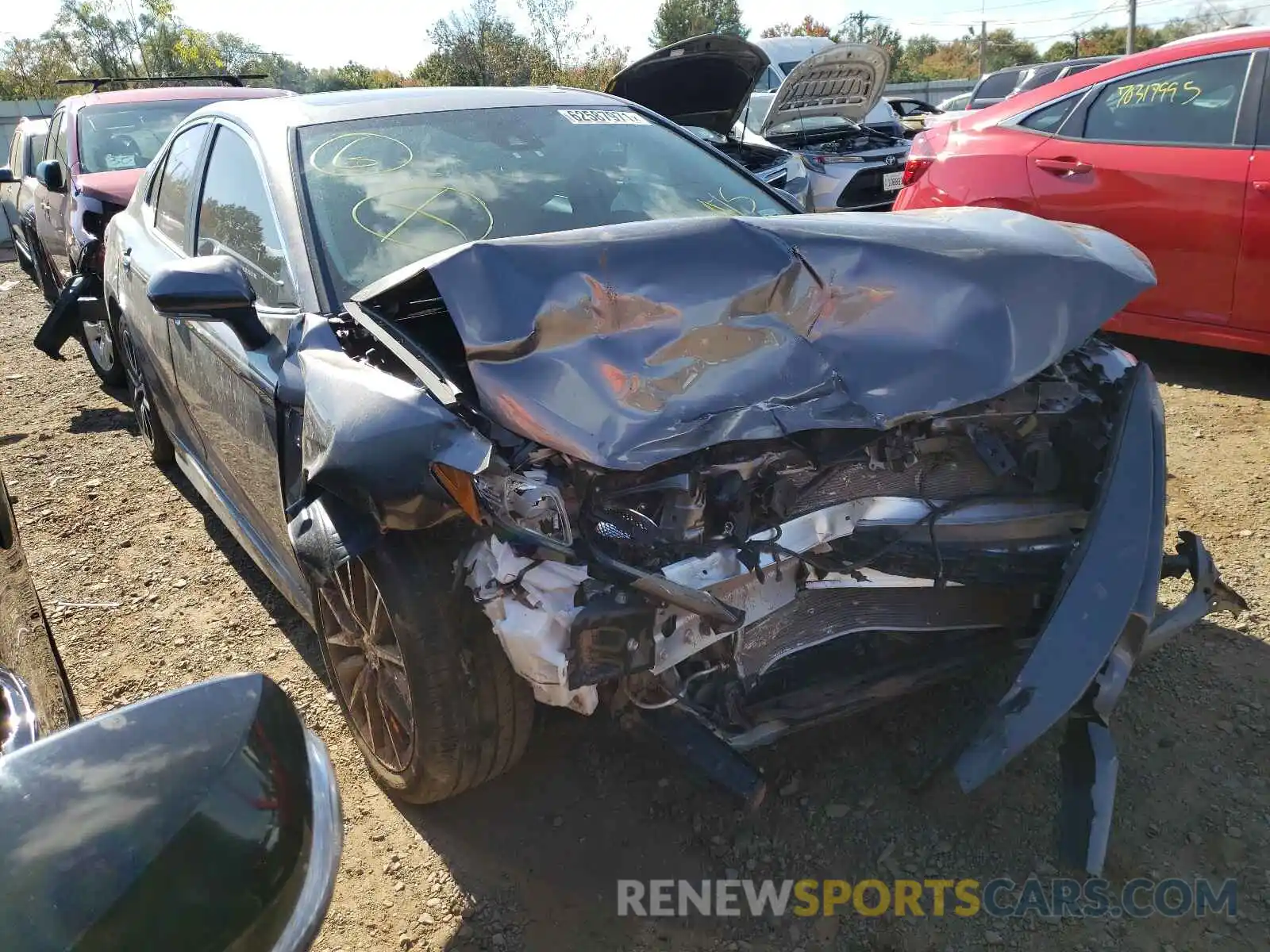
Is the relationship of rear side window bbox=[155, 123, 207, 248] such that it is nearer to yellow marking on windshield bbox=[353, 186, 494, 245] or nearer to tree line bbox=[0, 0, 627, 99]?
yellow marking on windshield bbox=[353, 186, 494, 245]

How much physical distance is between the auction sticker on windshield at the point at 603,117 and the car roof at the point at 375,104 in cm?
5

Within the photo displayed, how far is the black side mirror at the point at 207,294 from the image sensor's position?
96.3 inches

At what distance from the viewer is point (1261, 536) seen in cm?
330

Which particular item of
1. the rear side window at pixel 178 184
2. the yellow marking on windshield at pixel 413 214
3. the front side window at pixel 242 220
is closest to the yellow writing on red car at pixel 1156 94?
the yellow marking on windshield at pixel 413 214

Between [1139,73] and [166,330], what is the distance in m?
4.67

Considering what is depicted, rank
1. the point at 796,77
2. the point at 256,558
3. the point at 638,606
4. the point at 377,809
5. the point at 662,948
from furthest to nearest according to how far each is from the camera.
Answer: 1. the point at 796,77
2. the point at 256,558
3. the point at 377,809
4. the point at 662,948
5. the point at 638,606

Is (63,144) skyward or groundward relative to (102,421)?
skyward

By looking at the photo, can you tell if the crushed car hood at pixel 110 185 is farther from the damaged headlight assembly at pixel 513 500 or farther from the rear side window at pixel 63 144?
the damaged headlight assembly at pixel 513 500

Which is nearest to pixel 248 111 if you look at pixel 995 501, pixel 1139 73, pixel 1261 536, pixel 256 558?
pixel 256 558

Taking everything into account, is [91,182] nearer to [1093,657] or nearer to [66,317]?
[66,317]

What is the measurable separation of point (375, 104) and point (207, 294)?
1042 millimetres

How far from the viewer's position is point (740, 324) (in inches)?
82.7

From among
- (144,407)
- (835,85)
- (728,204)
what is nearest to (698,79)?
(835,85)

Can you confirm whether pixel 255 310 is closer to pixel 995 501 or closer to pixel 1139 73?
pixel 995 501
